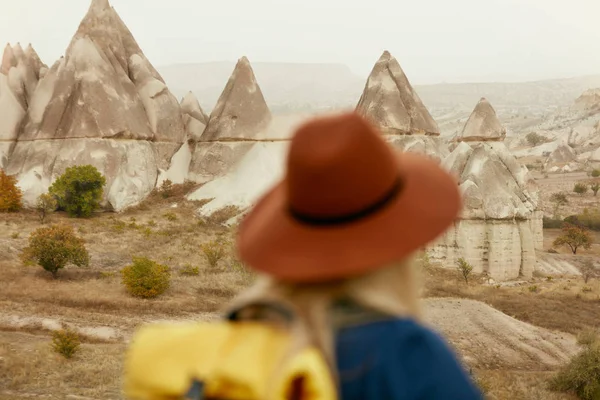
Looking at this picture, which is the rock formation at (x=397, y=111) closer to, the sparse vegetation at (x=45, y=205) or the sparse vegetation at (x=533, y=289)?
the sparse vegetation at (x=533, y=289)

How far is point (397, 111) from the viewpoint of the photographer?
100 feet

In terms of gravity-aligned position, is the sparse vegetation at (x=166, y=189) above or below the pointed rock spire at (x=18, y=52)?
below

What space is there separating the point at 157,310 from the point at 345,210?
43.0 ft

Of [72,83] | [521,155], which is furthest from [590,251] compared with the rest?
[521,155]

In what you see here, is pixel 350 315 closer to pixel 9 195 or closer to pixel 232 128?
pixel 9 195

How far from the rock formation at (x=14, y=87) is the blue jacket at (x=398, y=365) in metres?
29.0

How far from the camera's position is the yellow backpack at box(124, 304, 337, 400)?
1271 mm

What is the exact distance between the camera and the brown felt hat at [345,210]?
143 cm

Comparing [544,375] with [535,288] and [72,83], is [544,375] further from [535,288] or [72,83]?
[72,83]

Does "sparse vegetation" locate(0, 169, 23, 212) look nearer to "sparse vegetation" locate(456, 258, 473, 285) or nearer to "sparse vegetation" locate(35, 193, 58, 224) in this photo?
"sparse vegetation" locate(35, 193, 58, 224)

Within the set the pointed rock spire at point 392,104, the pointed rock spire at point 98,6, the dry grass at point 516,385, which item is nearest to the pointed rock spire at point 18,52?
the pointed rock spire at point 98,6

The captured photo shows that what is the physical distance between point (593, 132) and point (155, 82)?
2943 inches

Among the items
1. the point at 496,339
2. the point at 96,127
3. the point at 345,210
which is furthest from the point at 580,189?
the point at 345,210

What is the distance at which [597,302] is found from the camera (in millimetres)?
18672
